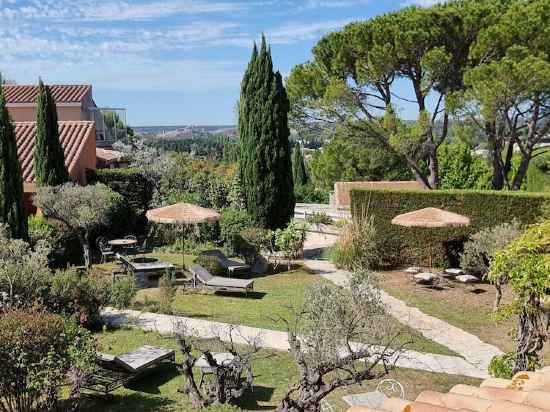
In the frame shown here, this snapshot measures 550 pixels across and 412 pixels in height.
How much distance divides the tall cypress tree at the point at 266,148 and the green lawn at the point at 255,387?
11177 millimetres

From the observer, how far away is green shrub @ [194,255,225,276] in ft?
55.3

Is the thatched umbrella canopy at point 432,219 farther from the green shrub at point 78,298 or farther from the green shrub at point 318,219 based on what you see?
the green shrub at point 318,219

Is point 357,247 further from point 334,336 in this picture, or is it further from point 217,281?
point 334,336

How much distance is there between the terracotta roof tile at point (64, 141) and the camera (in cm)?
2170

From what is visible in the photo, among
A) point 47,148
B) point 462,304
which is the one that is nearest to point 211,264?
point 462,304

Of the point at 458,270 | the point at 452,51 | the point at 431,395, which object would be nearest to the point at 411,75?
the point at 452,51

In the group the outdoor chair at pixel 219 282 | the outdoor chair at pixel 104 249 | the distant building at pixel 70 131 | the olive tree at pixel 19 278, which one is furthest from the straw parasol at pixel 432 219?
the distant building at pixel 70 131

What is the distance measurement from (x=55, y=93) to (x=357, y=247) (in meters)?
23.6

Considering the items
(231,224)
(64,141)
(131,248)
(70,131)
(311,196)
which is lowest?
(311,196)

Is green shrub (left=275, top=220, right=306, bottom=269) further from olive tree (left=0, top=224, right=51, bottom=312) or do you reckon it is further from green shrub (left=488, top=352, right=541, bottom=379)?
green shrub (left=488, top=352, right=541, bottom=379)

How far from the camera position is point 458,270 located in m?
16.8

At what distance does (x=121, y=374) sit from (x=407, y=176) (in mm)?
33320

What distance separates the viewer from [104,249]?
1895 centimetres

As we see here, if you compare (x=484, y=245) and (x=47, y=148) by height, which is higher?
(x=47, y=148)
